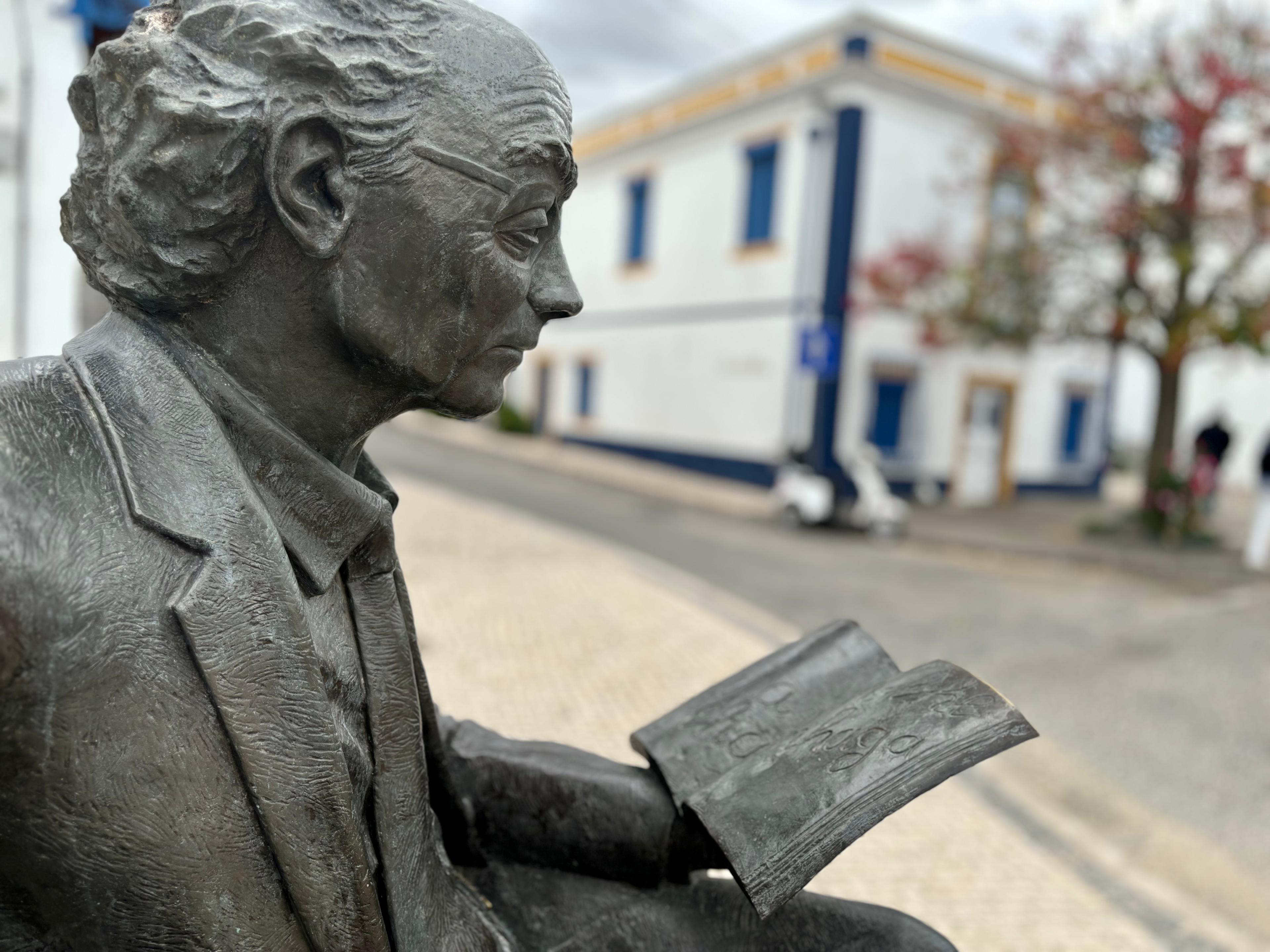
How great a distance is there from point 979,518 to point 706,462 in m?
3.99

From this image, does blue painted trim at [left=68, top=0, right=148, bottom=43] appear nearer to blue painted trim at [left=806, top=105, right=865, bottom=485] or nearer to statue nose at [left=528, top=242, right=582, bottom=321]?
statue nose at [left=528, top=242, right=582, bottom=321]

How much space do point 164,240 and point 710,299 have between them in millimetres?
14227

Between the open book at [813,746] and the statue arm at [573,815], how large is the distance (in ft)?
0.15

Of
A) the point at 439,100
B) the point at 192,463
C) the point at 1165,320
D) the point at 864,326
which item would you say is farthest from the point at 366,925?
the point at 864,326

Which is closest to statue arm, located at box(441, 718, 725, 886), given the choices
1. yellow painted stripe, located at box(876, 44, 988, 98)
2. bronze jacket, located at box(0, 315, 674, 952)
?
bronze jacket, located at box(0, 315, 674, 952)

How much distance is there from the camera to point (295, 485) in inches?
39.9

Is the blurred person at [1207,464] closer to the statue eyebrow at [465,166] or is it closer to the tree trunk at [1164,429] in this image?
the tree trunk at [1164,429]

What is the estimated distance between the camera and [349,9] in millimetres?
951

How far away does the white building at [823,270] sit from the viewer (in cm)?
1284

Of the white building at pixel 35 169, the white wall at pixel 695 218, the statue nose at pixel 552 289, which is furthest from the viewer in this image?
the white wall at pixel 695 218

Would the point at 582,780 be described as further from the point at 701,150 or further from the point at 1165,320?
the point at 701,150

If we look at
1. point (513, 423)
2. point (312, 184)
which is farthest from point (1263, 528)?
point (513, 423)

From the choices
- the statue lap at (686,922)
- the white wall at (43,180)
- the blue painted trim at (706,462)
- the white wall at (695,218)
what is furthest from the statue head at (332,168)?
Result: the blue painted trim at (706,462)

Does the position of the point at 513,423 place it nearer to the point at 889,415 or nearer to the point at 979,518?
the point at 889,415
